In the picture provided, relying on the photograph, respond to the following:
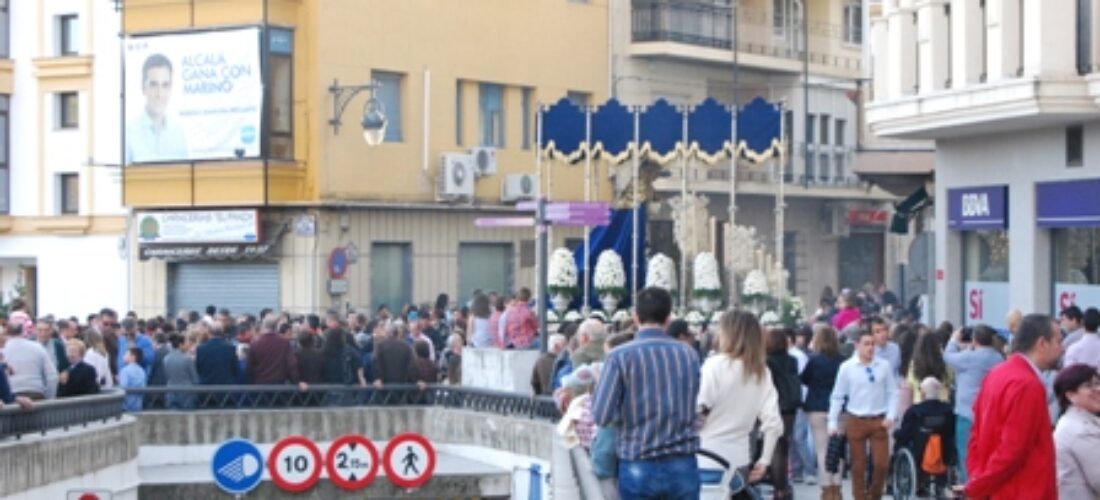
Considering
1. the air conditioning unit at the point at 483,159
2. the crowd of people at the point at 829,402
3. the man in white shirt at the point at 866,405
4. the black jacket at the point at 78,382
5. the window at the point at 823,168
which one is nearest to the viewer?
the crowd of people at the point at 829,402

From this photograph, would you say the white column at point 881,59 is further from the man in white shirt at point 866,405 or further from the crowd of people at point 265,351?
the man in white shirt at point 866,405

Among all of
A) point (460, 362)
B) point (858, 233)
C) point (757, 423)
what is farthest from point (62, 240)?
point (757, 423)

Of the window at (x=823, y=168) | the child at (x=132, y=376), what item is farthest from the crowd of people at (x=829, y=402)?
the window at (x=823, y=168)

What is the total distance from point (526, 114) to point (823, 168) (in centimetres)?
1035

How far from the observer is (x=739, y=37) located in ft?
167

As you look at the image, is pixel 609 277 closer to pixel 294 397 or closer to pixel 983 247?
pixel 294 397

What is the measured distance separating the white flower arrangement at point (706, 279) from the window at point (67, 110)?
64.4 ft

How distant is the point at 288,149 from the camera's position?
41281mm

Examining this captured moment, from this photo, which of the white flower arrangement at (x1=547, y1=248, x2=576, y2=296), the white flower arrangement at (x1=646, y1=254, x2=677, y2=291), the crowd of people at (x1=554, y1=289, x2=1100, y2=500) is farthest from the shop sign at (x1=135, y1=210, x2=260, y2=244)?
the crowd of people at (x1=554, y1=289, x2=1100, y2=500)

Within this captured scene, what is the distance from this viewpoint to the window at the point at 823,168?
177 ft

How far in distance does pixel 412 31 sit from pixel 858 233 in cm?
1690

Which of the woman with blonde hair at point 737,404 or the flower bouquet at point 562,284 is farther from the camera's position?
the flower bouquet at point 562,284

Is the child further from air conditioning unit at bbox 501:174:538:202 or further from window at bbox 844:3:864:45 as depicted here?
window at bbox 844:3:864:45

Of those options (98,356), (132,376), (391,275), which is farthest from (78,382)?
(391,275)
